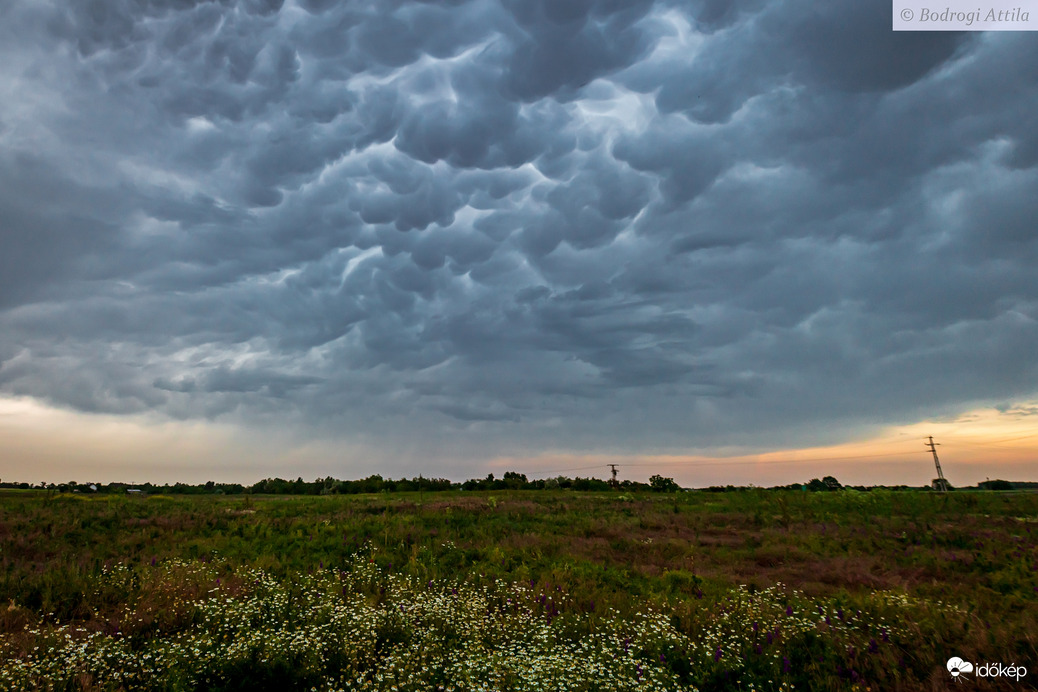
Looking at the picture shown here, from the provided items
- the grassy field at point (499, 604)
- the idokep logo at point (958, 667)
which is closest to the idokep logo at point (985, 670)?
the idokep logo at point (958, 667)

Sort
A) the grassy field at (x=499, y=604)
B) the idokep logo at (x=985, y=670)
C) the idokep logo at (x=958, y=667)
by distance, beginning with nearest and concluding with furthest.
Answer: the idokep logo at (x=985, y=670) → the idokep logo at (x=958, y=667) → the grassy field at (x=499, y=604)

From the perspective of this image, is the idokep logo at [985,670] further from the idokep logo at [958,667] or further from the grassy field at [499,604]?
the grassy field at [499,604]

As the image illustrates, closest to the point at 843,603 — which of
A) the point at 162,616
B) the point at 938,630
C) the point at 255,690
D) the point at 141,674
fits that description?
→ the point at 938,630

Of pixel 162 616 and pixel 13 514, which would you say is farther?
pixel 13 514

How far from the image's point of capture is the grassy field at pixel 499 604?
779 centimetres

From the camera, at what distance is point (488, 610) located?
11.6m

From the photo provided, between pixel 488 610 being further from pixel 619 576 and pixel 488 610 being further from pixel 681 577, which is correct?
pixel 681 577

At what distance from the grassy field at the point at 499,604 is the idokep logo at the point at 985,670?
0.43 ft

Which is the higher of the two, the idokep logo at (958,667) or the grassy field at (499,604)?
the idokep logo at (958,667)

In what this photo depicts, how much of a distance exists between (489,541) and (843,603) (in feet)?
40.7

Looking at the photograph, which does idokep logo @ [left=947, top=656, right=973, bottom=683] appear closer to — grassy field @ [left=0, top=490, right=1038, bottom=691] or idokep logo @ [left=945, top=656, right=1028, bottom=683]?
idokep logo @ [left=945, top=656, right=1028, bottom=683]

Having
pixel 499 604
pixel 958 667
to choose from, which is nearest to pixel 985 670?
pixel 958 667

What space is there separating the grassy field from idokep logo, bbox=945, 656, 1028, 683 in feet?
0.43

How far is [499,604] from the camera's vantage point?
39.6 ft
